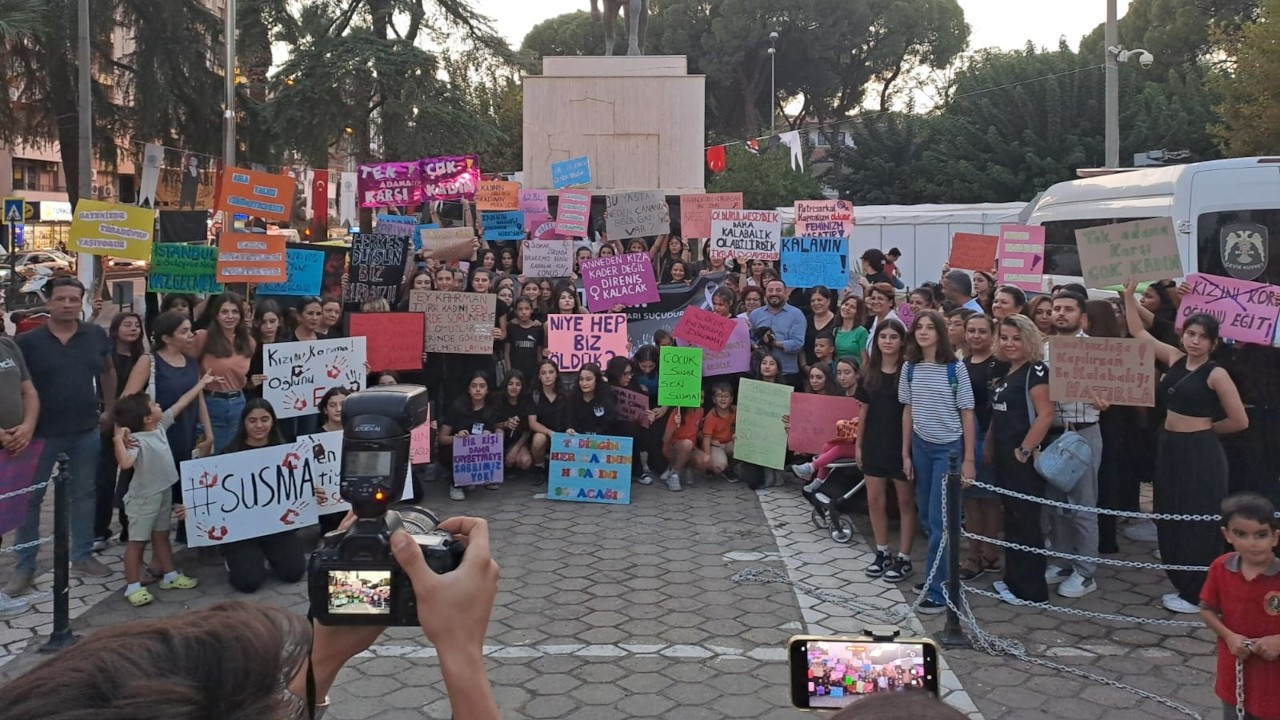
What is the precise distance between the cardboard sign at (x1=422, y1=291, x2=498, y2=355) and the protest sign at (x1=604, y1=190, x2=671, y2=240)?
4053 millimetres

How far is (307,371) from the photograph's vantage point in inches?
334

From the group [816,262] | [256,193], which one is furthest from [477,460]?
[816,262]

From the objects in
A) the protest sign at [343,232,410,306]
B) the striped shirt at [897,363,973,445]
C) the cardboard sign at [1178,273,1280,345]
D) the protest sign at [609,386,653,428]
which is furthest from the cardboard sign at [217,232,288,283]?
the cardboard sign at [1178,273,1280,345]

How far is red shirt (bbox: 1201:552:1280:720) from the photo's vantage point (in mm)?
4254

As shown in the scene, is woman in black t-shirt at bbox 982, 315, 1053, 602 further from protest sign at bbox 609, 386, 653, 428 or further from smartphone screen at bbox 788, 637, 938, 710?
smartphone screen at bbox 788, 637, 938, 710

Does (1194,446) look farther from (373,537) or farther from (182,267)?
(182,267)

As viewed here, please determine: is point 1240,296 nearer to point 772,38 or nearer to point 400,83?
point 400,83

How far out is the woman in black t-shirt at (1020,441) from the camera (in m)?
6.61

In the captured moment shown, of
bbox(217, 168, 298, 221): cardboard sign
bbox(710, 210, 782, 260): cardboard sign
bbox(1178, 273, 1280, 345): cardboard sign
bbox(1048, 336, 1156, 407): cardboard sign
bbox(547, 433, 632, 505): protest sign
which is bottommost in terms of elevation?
bbox(547, 433, 632, 505): protest sign

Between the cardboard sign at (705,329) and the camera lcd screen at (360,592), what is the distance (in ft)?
25.5

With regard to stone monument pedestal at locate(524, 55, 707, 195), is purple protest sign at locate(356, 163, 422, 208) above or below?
below

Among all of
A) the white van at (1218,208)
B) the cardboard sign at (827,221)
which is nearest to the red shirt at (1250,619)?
the white van at (1218,208)

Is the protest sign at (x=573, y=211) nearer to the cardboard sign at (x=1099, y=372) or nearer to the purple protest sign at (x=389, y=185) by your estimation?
the purple protest sign at (x=389, y=185)

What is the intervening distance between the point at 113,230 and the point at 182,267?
1.99 ft
